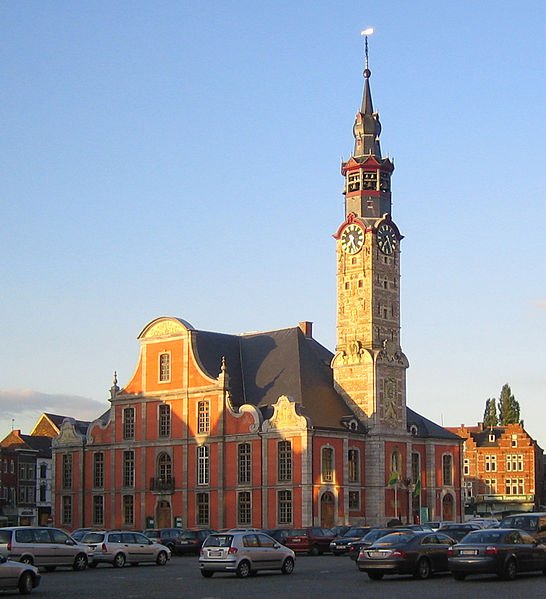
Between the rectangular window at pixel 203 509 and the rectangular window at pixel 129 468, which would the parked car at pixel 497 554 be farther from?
the rectangular window at pixel 129 468

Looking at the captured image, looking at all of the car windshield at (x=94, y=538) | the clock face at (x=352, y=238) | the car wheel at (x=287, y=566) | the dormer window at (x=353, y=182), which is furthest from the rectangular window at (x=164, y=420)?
the car wheel at (x=287, y=566)

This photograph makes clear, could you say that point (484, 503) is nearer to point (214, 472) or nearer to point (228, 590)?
point (214, 472)

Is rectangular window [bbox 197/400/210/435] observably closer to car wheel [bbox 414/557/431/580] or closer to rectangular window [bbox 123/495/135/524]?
rectangular window [bbox 123/495/135/524]

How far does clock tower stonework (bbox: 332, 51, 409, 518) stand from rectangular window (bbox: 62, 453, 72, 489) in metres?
23.1

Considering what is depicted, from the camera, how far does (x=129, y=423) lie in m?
88.7

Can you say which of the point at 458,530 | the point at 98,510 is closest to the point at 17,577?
the point at 458,530

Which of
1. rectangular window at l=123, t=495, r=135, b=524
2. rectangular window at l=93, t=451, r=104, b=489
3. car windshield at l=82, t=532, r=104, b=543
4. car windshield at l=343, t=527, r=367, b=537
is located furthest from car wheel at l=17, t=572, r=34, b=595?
rectangular window at l=93, t=451, r=104, b=489

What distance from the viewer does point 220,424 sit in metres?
82.3

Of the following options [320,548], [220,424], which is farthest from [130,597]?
[220,424]

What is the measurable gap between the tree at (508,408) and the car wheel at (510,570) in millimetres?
101485

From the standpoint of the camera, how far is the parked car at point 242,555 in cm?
3862

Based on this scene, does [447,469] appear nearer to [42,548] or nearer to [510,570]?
[42,548]

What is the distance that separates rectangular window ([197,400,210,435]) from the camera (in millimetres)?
83500

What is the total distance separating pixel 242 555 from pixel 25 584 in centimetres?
972
